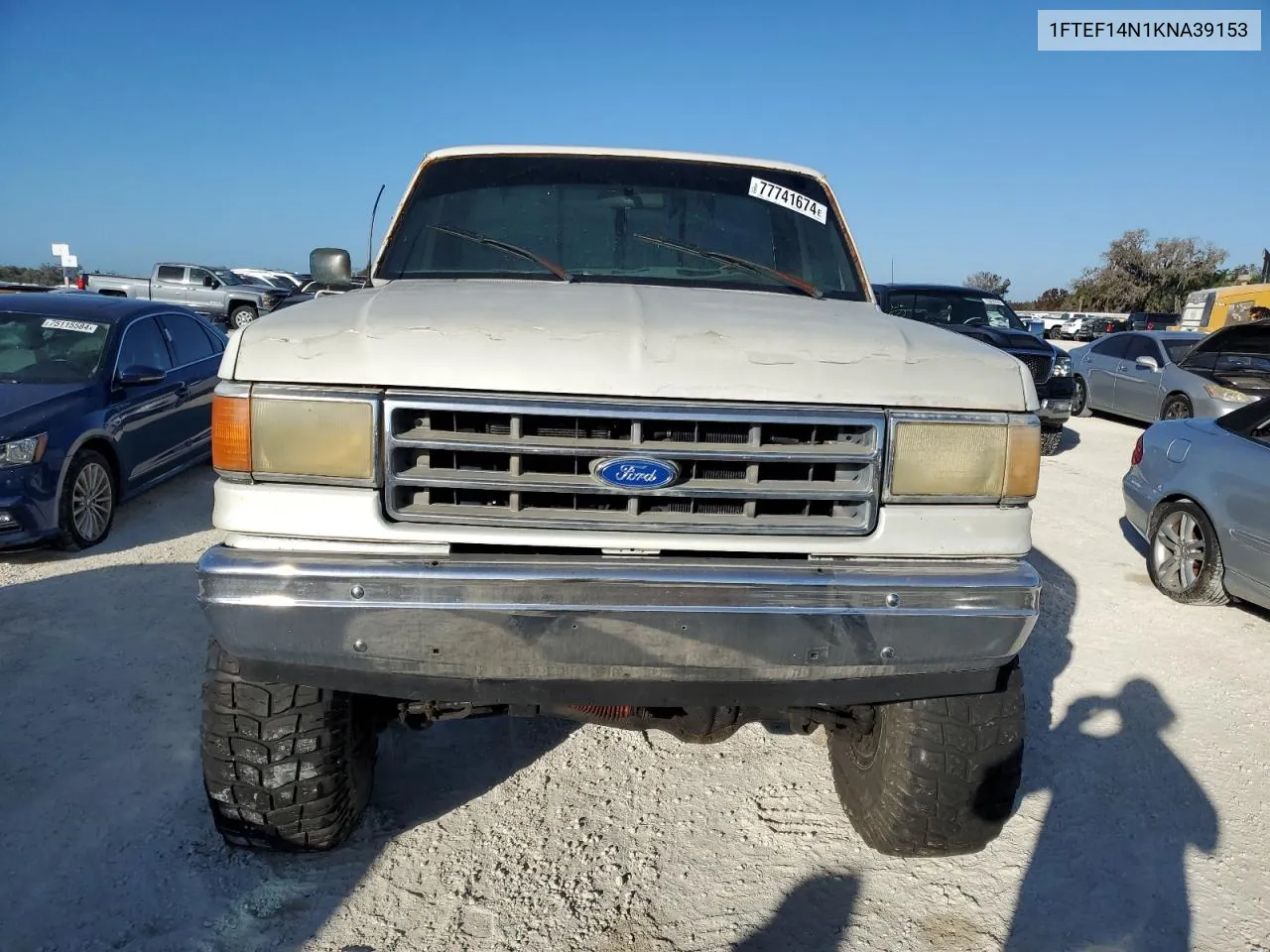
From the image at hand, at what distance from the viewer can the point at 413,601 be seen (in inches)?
83.0

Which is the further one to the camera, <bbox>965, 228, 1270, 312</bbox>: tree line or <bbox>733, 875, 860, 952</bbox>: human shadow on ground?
→ <bbox>965, 228, 1270, 312</bbox>: tree line

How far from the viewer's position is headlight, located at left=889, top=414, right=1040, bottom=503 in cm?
232

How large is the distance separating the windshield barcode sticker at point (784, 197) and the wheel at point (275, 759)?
2.48 meters

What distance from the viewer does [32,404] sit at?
18.2 feet

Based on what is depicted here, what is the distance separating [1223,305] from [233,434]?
2130 centimetres

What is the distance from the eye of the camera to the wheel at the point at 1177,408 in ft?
37.1

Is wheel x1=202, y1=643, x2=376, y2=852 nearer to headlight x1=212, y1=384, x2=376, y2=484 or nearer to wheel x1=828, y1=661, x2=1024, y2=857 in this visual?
headlight x1=212, y1=384, x2=376, y2=484

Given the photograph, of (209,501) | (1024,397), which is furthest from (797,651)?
(209,501)

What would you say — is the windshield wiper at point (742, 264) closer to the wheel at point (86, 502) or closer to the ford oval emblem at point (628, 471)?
the ford oval emblem at point (628, 471)

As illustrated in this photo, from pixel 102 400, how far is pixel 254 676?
460 cm

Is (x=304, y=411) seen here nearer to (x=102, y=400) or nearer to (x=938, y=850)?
(x=938, y=850)

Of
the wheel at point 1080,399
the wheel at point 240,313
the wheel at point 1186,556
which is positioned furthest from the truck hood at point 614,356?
the wheel at point 240,313

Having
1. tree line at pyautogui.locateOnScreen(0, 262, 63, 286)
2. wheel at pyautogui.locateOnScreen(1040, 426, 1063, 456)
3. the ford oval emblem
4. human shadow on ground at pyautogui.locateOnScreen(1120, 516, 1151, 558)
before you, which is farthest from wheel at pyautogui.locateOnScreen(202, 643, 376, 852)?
tree line at pyautogui.locateOnScreen(0, 262, 63, 286)

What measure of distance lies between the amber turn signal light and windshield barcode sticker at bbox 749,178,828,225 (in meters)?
2.31
